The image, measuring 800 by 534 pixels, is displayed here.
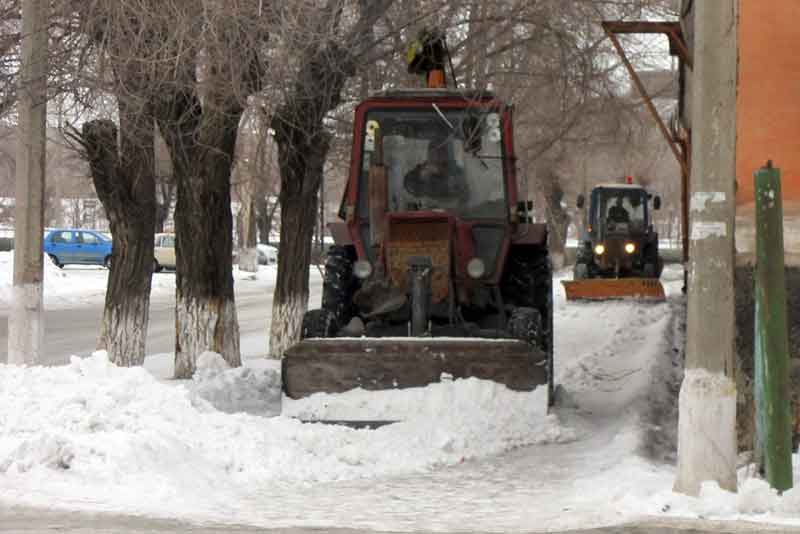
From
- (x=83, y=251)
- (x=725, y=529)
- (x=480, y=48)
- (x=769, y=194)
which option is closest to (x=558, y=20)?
(x=480, y=48)

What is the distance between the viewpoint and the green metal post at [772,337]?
7.34 meters

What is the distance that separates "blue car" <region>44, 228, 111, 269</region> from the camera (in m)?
50.5

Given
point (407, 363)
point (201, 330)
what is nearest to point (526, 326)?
point (407, 363)

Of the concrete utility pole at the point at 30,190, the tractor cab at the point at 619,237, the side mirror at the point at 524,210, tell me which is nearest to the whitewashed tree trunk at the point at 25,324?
the concrete utility pole at the point at 30,190

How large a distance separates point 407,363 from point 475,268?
1343 mm

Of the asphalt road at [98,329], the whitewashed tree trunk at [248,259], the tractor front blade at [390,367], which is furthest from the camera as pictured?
the whitewashed tree trunk at [248,259]

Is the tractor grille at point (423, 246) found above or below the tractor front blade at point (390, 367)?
above

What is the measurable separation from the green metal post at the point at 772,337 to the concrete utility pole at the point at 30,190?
671cm

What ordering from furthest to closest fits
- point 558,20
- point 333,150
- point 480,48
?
point 333,150 < point 480,48 < point 558,20

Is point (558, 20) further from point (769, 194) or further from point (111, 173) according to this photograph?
point (769, 194)

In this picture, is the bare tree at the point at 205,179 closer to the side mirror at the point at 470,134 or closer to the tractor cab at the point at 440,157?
the tractor cab at the point at 440,157

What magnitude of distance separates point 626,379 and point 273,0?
610 centimetres

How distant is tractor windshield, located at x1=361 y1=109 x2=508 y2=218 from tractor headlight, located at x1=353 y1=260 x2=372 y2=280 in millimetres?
552

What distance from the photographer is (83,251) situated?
50656 mm
